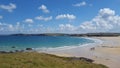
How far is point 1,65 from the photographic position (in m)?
A: 13.2

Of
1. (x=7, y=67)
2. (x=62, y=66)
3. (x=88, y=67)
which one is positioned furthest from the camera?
(x=88, y=67)

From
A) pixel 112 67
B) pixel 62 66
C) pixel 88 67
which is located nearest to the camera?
pixel 62 66

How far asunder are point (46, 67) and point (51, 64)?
1.16 meters

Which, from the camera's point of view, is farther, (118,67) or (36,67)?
(118,67)

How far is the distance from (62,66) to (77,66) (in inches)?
57.0

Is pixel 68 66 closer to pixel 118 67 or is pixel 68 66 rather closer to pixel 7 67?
pixel 7 67

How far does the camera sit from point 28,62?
14.7m

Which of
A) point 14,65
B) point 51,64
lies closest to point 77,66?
point 51,64

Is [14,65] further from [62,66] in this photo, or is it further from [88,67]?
[88,67]

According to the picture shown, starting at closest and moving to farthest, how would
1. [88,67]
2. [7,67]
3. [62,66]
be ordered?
1. [7,67]
2. [62,66]
3. [88,67]

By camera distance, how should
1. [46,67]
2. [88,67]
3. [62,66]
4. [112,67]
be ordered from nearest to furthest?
[46,67] < [62,66] < [88,67] < [112,67]

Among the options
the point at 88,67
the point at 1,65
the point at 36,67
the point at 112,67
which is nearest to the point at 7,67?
the point at 1,65

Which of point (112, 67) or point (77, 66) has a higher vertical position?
point (77, 66)

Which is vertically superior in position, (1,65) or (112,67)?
(1,65)
